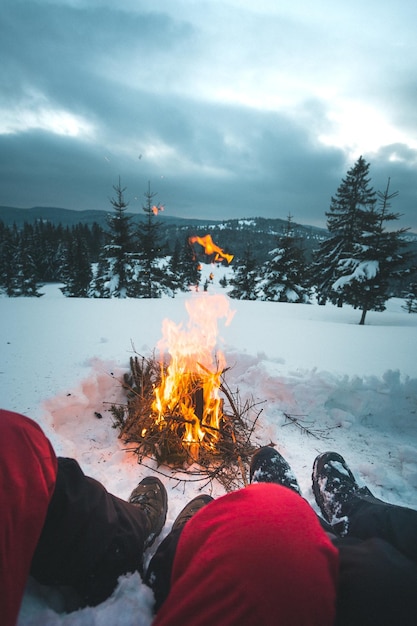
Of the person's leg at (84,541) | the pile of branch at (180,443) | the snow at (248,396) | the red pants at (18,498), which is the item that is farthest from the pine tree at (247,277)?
the red pants at (18,498)

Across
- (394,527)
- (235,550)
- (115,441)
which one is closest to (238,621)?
(235,550)

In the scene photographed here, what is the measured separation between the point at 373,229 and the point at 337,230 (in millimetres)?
10474

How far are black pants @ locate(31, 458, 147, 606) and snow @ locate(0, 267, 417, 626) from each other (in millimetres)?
103

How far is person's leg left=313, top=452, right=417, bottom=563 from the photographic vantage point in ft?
5.99

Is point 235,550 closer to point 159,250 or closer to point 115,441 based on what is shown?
point 115,441

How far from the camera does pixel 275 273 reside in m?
21.6

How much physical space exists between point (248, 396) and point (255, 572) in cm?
331

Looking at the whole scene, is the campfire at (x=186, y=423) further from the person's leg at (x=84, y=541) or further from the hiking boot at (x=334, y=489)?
the person's leg at (x=84, y=541)

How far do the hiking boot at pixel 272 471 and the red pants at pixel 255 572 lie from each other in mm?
1627

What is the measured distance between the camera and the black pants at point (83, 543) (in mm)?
1506

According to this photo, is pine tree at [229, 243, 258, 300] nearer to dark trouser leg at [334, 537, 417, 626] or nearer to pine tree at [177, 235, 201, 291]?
pine tree at [177, 235, 201, 291]

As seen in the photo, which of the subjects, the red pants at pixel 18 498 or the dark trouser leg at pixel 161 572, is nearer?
the red pants at pixel 18 498

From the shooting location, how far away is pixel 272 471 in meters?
2.69

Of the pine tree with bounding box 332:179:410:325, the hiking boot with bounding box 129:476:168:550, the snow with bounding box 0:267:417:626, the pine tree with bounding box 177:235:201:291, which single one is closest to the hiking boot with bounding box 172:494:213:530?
the hiking boot with bounding box 129:476:168:550
